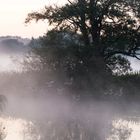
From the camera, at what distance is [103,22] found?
42.9m

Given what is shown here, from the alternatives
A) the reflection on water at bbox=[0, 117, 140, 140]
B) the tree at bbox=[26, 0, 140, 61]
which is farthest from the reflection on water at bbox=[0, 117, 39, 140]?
the tree at bbox=[26, 0, 140, 61]

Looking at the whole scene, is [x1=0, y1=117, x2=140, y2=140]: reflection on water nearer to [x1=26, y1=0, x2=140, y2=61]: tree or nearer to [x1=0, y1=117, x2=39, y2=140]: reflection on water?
[x1=0, y1=117, x2=39, y2=140]: reflection on water

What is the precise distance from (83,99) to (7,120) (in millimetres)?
7119

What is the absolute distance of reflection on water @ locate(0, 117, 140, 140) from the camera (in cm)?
2858

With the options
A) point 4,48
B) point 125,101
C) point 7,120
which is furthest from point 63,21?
point 4,48

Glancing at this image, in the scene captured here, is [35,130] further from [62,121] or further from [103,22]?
[103,22]

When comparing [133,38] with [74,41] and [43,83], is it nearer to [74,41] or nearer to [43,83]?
[74,41]

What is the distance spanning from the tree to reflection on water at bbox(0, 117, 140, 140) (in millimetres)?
8214

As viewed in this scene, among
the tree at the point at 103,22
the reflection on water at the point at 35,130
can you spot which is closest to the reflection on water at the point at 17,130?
the reflection on water at the point at 35,130

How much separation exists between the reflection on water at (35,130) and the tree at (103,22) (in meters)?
8.21

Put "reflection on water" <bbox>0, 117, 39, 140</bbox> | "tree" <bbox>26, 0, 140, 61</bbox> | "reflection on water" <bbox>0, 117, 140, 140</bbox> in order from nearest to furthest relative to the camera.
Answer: "reflection on water" <bbox>0, 117, 39, 140</bbox>, "reflection on water" <bbox>0, 117, 140, 140</bbox>, "tree" <bbox>26, 0, 140, 61</bbox>

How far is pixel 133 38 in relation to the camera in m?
42.8

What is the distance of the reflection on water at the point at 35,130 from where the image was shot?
93.8 feet

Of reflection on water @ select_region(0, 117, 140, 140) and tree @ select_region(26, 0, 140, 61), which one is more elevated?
tree @ select_region(26, 0, 140, 61)
